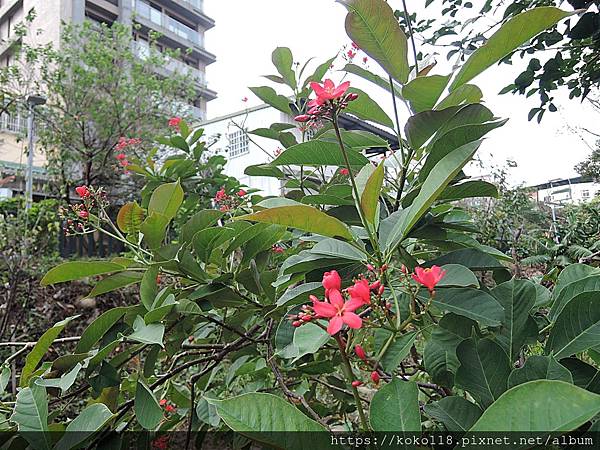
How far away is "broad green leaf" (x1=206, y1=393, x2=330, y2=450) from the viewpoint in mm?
375

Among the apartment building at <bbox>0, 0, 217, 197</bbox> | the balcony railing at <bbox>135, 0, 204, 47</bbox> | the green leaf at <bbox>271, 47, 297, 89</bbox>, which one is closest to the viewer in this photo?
the green leaf at <bbox>271, 47, 297, 89</bbox>

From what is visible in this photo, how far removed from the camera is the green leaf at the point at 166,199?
2.59 feet

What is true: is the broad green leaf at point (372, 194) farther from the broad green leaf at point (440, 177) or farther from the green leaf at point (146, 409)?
the green leaf at point (146, 409)

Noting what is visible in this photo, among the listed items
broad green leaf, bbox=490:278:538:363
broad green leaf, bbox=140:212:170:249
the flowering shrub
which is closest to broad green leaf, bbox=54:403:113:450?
the flowering shrub

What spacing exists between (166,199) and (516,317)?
0.58m

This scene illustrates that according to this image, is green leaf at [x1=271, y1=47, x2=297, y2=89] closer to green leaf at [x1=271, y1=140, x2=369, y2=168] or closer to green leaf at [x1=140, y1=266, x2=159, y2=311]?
green leaf at [x1=271, y1=140, x2=369, y2=168]

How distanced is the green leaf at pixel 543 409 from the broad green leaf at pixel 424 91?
41 centimetres

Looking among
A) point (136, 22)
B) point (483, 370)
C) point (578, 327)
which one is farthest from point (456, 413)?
point (136, 22)

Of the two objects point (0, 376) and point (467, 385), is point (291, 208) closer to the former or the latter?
point (467, 385)

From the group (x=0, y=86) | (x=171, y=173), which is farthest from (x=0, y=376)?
(x=0, y=86)

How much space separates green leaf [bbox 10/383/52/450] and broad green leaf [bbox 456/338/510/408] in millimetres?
504

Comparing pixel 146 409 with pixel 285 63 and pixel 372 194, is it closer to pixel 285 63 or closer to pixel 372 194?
pixel 372 194

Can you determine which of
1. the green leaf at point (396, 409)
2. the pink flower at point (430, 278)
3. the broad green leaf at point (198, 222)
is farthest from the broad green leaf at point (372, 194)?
the broad green leaf at point (198, 222)

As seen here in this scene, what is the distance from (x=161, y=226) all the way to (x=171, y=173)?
1.01 meters
